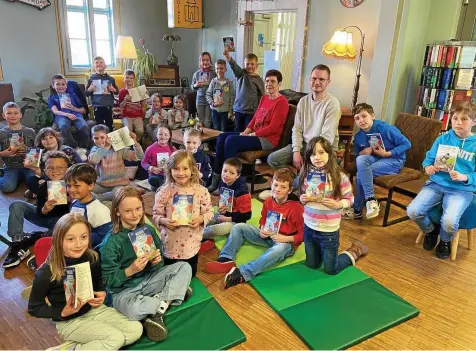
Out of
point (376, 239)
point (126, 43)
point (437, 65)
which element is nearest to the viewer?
point (376, 239)

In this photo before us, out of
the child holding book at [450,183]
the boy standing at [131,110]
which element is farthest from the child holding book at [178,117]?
the child holding book at [450,183]

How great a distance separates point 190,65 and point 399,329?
653cm

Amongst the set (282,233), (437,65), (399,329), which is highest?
(437,65)

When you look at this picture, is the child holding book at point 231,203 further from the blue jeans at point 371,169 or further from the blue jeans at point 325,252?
the blue jeans at point 371,169

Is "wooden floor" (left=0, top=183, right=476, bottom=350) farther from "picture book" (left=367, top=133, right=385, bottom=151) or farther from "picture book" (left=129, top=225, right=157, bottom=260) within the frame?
"picture book" (left=367, top=133, right=385, bottom=151)

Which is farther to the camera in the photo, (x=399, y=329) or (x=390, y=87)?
(x=390, y=87)

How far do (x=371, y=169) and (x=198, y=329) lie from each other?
215 centimetres

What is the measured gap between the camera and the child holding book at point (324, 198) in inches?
96.1

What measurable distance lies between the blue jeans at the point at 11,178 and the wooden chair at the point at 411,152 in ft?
11.2

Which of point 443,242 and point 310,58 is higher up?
point 310,58

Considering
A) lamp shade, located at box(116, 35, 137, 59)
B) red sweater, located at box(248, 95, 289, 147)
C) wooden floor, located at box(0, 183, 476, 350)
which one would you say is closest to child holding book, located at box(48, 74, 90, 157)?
lamp shade, located at box(116, 35, 137, 59)

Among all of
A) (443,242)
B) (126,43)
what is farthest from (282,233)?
(126,43)

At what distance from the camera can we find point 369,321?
2.21m

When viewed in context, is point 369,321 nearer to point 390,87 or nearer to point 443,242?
point 443,242
